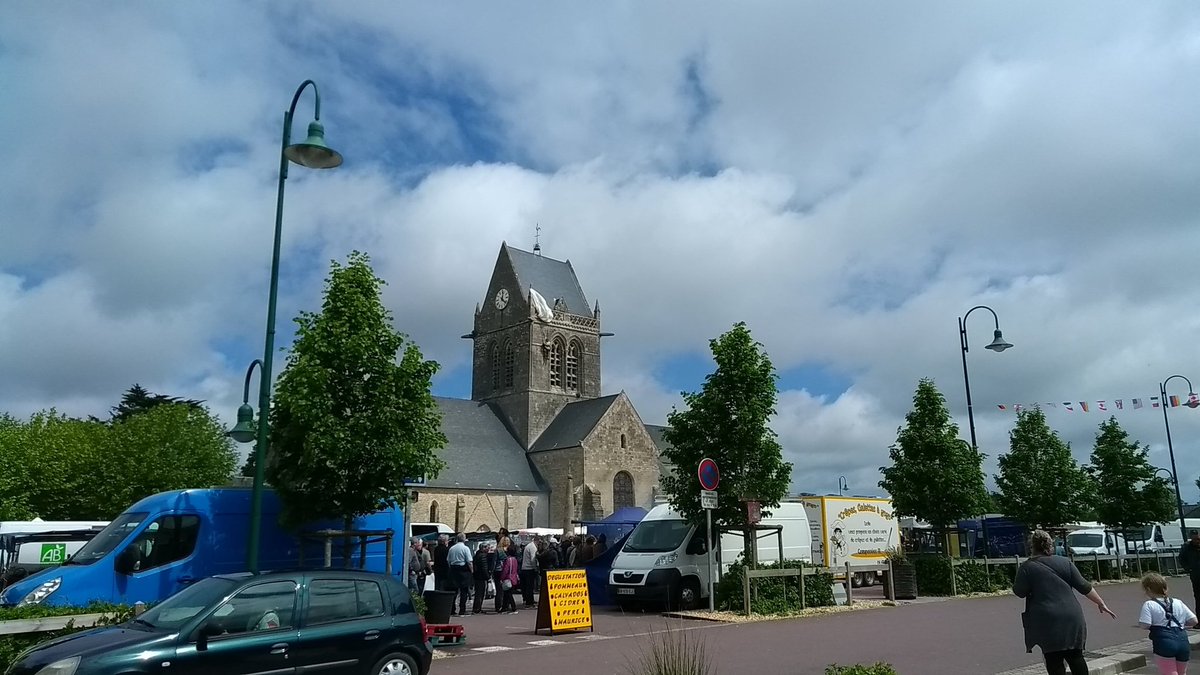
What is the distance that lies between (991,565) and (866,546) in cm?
422

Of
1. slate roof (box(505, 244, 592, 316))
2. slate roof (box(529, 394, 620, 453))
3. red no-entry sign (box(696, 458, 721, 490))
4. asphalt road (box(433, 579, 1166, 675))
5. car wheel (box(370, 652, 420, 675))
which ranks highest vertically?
slate roof (box(505, 244, 592, 316))

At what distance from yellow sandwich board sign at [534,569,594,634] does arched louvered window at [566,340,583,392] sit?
166ft

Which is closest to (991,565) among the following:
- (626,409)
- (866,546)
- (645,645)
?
(866,546)

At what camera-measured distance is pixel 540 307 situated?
2544 inches

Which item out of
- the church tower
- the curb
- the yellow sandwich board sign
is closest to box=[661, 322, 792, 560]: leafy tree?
the yellow sandwich board sign

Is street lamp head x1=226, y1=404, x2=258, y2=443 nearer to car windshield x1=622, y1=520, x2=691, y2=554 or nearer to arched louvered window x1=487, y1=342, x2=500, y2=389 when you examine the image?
car windshield x1=622, y1=520, x2=691, y2=554

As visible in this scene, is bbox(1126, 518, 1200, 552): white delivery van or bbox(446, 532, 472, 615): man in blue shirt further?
bbox(1126, 518, 1200, 552): white delivery van

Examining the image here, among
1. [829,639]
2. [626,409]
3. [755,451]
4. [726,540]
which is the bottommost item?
[829,639]

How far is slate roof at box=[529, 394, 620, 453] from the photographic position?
5752 cm

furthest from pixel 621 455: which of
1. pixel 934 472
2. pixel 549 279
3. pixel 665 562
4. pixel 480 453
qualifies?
pixel 665 562

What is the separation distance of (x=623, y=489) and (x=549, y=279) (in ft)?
63.0

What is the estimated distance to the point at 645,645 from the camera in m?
12.4

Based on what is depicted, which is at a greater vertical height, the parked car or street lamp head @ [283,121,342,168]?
street lamp head @ [283,121,342,168]

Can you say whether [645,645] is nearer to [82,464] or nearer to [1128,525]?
[1128,525]
